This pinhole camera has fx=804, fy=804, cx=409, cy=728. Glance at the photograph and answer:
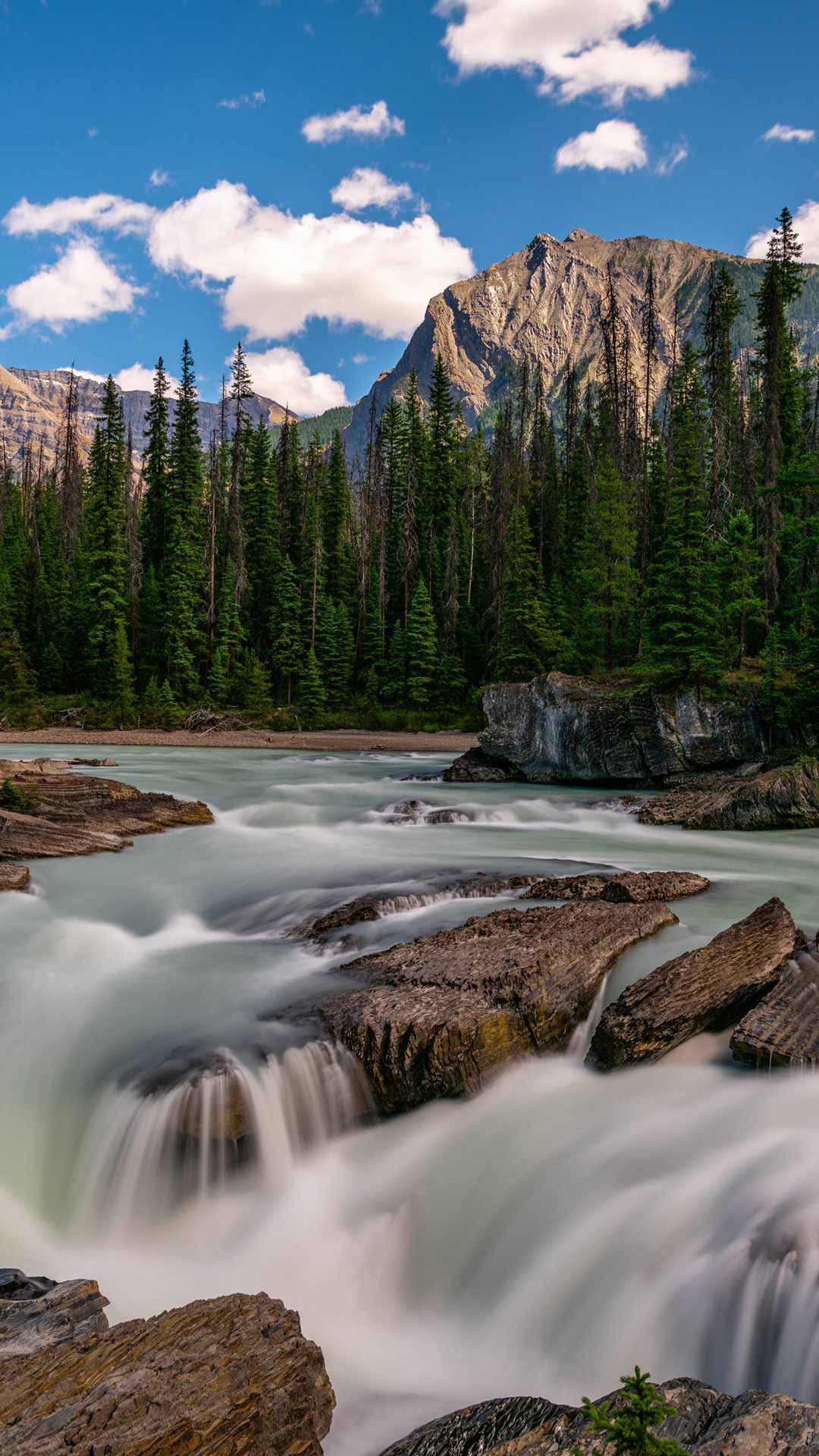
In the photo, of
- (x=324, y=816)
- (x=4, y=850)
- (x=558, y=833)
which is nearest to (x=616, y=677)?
(x=558, y=833)

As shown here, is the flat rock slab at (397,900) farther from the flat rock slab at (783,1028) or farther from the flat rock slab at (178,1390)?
the flat rock slab at (178,1390)

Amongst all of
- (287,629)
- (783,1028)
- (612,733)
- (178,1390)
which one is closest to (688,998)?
(783,1028)

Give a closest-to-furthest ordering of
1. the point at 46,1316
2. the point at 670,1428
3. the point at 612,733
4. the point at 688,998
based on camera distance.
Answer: the point at 670,1428, the point at 46,1316, the point at 688,998, the point at 612,733

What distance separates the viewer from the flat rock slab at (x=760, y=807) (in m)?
15.6

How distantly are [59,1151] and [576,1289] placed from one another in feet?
12.3

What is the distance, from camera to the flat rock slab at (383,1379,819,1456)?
8.92 ft

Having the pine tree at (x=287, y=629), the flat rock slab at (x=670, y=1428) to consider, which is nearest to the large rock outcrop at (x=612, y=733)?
the flat rock slab at (x=670, y=1428)

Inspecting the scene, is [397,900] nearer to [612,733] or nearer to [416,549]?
[612,733]

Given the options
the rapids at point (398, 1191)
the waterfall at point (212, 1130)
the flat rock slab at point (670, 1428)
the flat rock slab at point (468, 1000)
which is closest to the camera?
the flat rock slab at point (670, 1428)

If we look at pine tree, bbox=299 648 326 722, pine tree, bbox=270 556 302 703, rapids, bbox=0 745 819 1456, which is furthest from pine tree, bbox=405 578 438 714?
rapids, bbox=0 745 819 1456

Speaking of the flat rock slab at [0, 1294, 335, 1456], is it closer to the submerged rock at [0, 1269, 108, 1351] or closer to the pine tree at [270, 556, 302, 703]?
the submerged rock at [0, 1269, 108, 1351]

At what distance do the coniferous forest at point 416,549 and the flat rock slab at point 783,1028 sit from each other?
1603 centimetres

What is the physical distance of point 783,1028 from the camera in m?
5.94

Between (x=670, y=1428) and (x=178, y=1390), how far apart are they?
1.85 m
